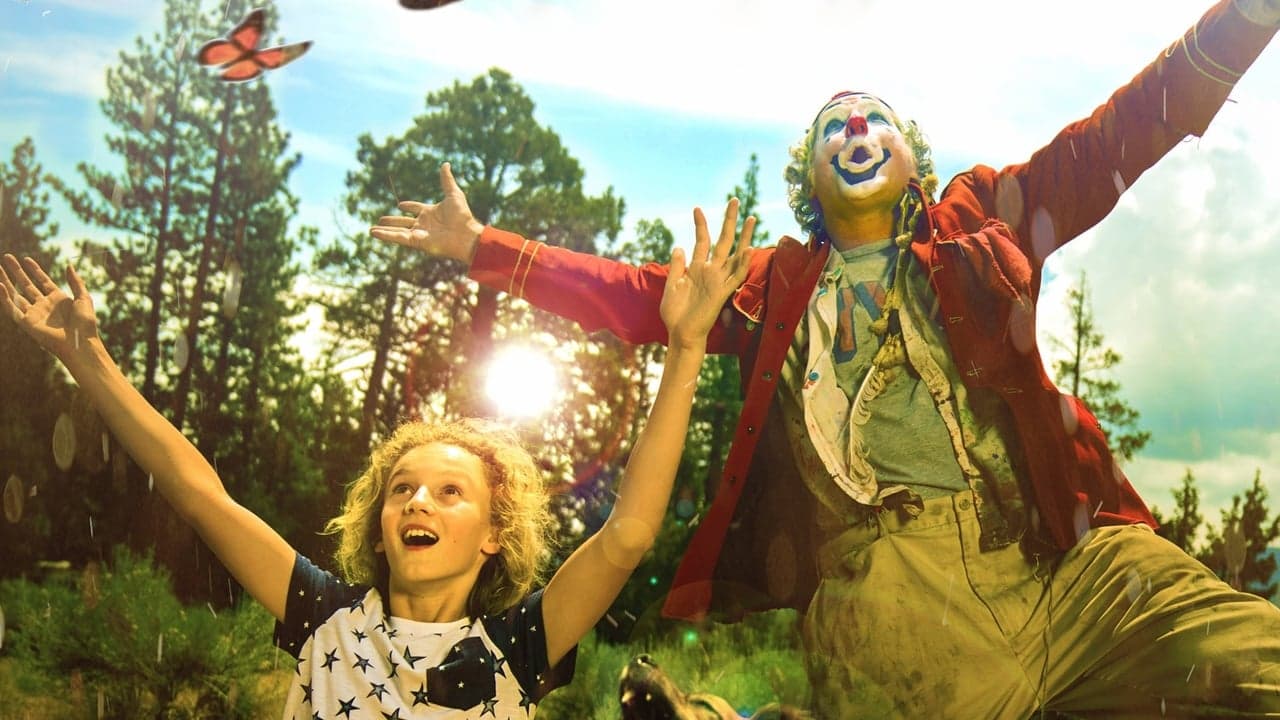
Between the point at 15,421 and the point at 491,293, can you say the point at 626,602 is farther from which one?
the point at 15,421

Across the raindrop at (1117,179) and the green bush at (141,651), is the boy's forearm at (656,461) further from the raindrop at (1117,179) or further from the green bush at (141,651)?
the green bush at (141,651)

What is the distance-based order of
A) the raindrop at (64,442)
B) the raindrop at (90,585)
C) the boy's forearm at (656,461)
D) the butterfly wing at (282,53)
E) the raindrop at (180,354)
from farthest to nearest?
the raindrop at (64,442), the raindrop at (90,585), the raindrop at (180,354), the butterfly wing at (282,53), the boy's forearm at (656,461)

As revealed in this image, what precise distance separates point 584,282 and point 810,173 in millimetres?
671

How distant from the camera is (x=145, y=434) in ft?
6.89

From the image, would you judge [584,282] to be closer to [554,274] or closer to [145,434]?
[554,274]

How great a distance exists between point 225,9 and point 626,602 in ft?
10.0

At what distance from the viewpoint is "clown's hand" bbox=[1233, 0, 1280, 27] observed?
218 cm

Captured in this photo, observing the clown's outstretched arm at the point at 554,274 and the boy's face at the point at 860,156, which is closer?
the boy's face at the point at 860,156

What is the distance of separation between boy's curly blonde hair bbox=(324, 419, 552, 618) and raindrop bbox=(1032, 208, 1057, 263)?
138cm

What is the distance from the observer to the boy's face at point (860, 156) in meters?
2.54

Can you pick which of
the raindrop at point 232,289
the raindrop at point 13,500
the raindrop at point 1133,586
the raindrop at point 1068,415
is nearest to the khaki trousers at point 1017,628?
the raindrop at point 1133,586

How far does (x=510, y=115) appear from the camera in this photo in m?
3.58

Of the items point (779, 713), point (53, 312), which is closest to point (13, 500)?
point (53, 312)

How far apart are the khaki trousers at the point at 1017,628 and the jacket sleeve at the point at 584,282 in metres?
0.71
